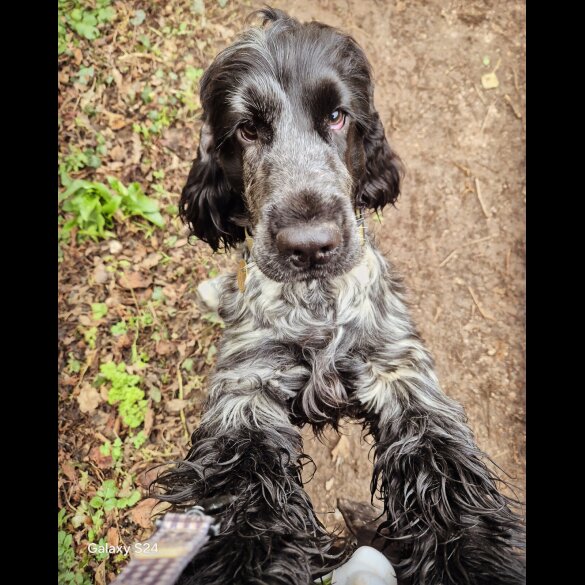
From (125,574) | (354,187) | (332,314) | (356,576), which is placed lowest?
(356,576)

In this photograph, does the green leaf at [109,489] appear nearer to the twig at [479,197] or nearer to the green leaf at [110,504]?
the green leaf at [110,504]

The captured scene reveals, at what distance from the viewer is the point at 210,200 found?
2674 millimetres

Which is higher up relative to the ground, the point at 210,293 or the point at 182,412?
the point at 210,293

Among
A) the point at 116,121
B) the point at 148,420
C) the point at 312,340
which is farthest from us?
the point at 116,121

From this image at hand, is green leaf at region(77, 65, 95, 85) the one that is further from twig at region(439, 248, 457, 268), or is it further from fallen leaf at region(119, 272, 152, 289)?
twig at region(439, 248, 457, 268)

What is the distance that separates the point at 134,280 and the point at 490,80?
259 centimetres

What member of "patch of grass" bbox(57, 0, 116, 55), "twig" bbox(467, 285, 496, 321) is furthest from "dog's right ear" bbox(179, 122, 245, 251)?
"twig" bbox(467, 285, 496, 321)

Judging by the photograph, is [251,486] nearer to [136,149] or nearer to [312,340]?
[312,340]

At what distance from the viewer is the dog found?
2.01m

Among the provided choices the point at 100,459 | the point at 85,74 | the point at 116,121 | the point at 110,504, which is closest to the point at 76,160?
the point at 116,121
